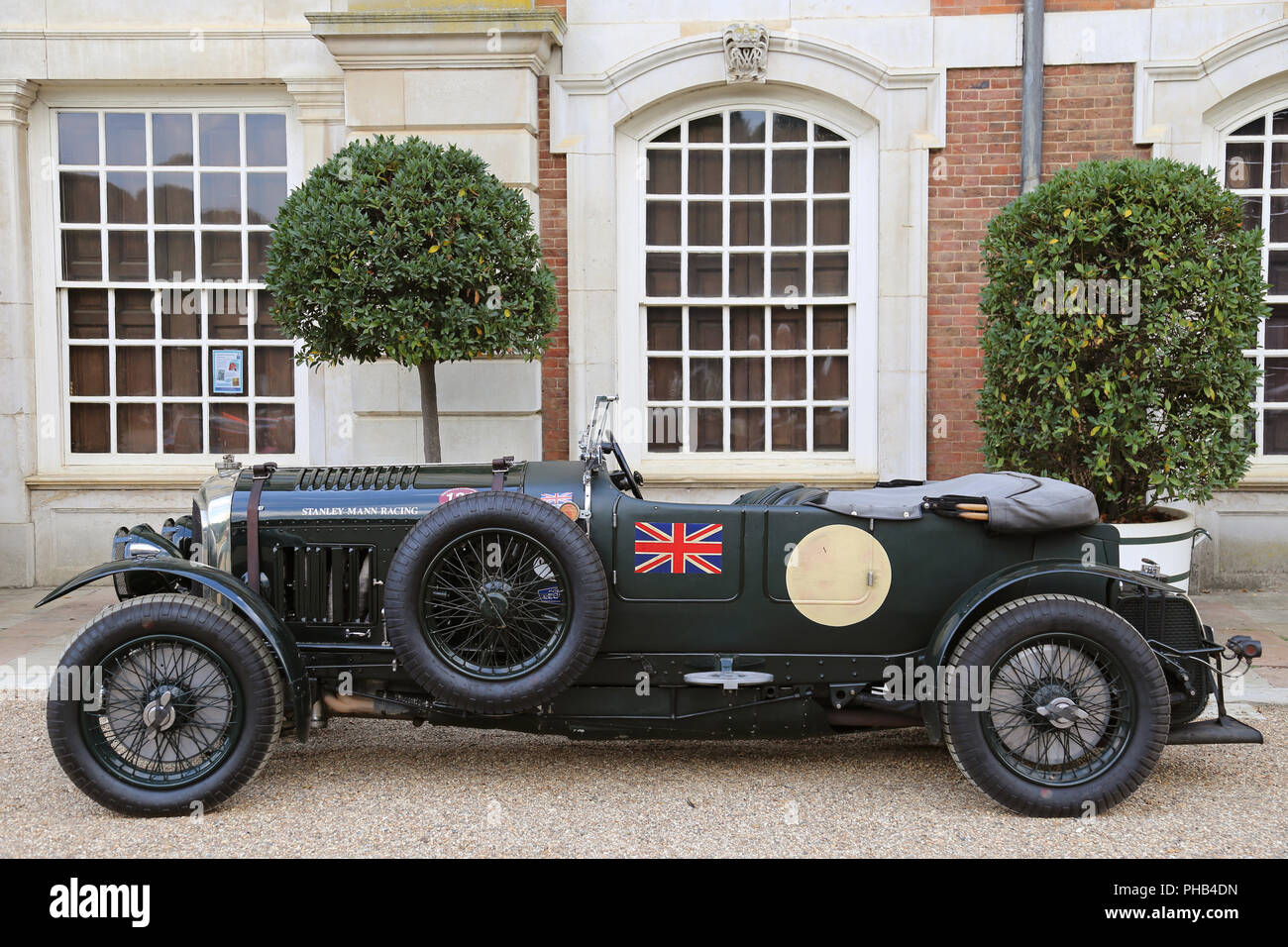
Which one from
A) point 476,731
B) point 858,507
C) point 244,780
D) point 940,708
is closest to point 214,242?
point 476,731

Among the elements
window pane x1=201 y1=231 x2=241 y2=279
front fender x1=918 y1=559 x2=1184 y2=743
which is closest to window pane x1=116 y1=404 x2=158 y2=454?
window pane x1=201 y1=231 x2=241 y2=279

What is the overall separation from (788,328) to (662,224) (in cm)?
127

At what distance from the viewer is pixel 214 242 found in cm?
895

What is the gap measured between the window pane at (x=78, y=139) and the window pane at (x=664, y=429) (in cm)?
486

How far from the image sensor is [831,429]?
29.1 feet

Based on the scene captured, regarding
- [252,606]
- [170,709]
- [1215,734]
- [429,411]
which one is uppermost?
[429,411]

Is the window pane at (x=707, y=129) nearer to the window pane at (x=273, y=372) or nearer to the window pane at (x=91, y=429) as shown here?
the window pane at (x=273, y=372)

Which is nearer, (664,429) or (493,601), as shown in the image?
(493,601)

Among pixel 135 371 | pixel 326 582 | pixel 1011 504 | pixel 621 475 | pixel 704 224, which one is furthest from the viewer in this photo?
pixel 135 371

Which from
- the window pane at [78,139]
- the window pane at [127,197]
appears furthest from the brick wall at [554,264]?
the window pane at [78,139]

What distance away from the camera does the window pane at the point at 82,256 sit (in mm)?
8992

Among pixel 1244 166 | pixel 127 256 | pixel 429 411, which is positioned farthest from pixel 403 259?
pixel 1244 166

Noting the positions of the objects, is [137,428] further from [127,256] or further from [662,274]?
[662,274]

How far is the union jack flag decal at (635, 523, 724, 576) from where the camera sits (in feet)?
14.2
